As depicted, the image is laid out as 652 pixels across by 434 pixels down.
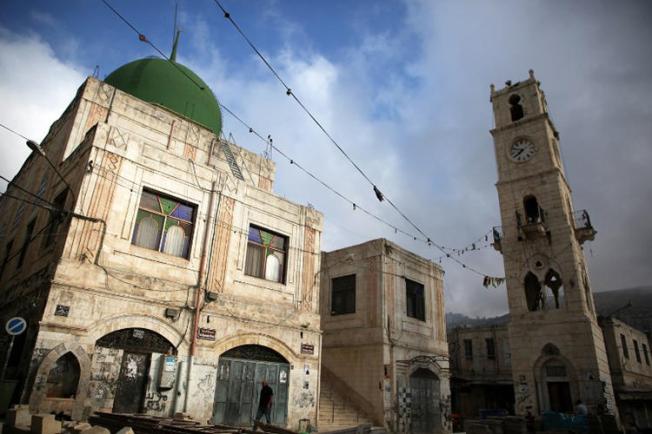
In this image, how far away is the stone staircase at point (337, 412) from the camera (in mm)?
17289

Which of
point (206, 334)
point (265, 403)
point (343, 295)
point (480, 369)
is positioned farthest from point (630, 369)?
point (206, 334)

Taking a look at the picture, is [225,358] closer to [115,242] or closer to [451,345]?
[115,242]

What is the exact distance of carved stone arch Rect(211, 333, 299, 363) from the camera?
508 inches

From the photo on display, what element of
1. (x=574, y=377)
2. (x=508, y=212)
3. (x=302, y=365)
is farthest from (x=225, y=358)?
(x=508, y=212)

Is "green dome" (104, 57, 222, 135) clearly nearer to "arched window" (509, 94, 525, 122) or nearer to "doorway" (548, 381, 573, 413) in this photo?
"arched window" (509, 94, 525, 122)

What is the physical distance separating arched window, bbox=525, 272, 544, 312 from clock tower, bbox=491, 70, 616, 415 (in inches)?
2.4

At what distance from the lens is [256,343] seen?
13.8 metres

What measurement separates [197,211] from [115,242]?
280 cm

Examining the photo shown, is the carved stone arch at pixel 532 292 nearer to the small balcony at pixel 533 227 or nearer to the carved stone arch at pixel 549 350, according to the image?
the small balcony at pixel 533 227

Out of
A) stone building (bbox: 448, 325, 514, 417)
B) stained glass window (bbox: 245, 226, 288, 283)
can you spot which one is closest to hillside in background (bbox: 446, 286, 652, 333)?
stone building (bbox: 448, 325, 514, 417)

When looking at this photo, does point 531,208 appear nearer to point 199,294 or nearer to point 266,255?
point 266,255

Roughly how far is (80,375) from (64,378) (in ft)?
1.14

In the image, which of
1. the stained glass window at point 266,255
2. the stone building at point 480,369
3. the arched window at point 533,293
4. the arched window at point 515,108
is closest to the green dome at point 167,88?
the stained glass window at point 266,255

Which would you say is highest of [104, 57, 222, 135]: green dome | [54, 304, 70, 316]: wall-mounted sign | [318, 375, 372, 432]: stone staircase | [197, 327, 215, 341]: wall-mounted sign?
[104, 57, 222, 135]: green dome
